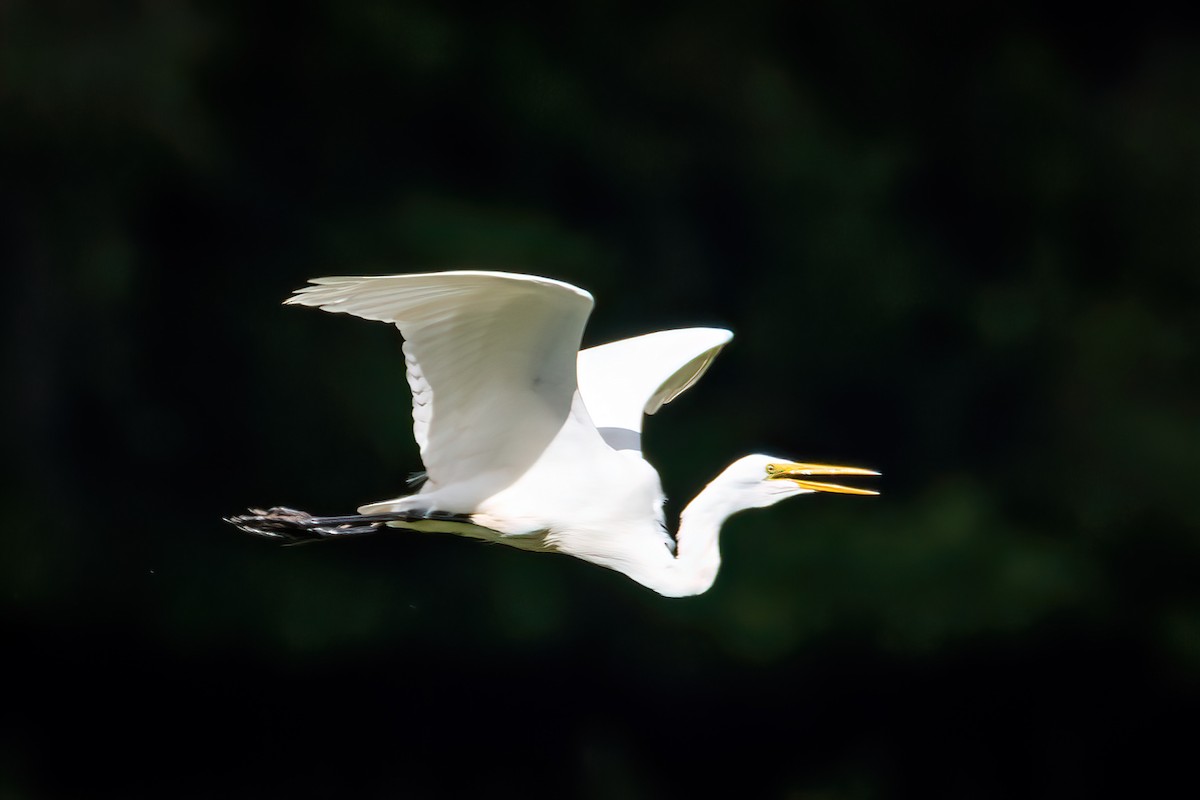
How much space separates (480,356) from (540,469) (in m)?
0.29

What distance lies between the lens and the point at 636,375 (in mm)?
2867

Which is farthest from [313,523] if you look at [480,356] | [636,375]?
[636,375]

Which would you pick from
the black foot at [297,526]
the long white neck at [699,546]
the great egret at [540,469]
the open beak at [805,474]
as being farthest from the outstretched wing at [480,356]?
the open beak at [805,474]

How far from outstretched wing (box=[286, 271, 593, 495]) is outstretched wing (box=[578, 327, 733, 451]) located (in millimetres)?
221

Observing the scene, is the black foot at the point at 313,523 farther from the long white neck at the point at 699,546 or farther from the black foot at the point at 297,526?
the long white neck at the point at 699,546

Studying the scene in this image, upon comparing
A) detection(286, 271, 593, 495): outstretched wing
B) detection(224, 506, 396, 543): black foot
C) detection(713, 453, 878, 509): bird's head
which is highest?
Answer: detection(286, 271, 593, 495): outstretched wing

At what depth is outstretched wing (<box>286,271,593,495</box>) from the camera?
2.06m

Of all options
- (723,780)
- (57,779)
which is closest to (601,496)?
(723,780)

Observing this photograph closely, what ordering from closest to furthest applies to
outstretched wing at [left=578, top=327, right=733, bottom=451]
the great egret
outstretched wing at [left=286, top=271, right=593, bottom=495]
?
outstretched wing at [left=286, top=271, right=593, bottom=495], the great egret, outstretched wing at [left=578, top=327, right=733, bottom=451]

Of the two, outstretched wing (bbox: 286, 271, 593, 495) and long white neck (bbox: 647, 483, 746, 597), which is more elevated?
outstretched wing (bbox: 286, 271, 593, 495)

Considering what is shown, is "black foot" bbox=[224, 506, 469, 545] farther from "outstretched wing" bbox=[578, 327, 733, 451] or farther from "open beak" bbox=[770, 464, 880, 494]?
"open beak" bbox=[770, 464, 880, 494]

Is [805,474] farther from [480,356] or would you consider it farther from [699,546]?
[480,356]

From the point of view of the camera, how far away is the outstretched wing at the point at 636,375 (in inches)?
107

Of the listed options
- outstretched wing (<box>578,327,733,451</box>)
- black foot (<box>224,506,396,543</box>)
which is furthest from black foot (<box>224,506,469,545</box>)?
outstretched wing (<box>578,327,733,451</box>)
